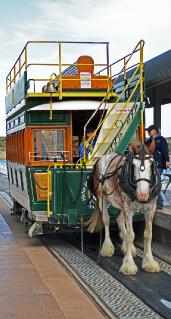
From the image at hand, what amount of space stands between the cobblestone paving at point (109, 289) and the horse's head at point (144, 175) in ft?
4.11

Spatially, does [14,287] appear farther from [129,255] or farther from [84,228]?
[84,228]

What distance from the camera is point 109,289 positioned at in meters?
7.12

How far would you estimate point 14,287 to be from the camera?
23.8 ft

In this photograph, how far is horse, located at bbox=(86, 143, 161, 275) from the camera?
7.58 metres

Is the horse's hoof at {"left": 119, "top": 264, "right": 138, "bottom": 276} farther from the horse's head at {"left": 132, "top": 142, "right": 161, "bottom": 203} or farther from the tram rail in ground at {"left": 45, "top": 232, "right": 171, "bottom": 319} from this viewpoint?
the horse's head at {"left": 132, "top": 142, "right": 161, "bottom": 203}

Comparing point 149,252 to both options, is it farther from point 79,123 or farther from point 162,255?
point 79,123

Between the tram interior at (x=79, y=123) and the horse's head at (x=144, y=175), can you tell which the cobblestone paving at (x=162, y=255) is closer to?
the horse's head at (x=144, y=175)

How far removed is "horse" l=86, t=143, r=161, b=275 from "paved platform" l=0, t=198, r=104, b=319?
3.57ft

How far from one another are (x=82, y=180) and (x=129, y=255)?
234 cm

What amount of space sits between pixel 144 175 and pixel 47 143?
4.12 meters

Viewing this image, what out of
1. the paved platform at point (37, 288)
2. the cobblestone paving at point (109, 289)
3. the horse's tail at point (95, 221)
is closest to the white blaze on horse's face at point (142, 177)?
the cobblestone paving at point (109, 289)

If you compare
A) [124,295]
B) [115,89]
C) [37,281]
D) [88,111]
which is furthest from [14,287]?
[115,89]

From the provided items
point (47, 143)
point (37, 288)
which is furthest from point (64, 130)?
point (37, 288)

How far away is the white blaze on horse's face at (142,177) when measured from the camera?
24.3 ft
